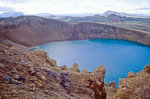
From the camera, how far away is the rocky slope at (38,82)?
19.5 feet

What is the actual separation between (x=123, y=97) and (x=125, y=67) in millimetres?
17654

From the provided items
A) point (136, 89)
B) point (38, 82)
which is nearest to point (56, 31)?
point (136, 89)

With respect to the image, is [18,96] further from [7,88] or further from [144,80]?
[144,80]

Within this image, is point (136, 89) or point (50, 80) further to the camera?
point (136, 89)

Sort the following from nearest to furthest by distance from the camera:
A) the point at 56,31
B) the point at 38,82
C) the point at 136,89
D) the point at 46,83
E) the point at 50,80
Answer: the point at 38,82, the point at 46,83, the point at 50,80, the point at 136,89, the point at 56,31

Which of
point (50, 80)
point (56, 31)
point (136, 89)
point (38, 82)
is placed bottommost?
point (136, 89)

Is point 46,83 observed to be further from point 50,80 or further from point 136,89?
point 136,89

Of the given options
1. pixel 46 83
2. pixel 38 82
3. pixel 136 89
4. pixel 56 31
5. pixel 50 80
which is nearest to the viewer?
pixel 38 82

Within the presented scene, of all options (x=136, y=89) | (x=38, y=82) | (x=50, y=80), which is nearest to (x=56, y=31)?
(x=50, y=80)

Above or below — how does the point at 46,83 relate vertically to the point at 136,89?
above

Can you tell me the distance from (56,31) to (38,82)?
5011cm

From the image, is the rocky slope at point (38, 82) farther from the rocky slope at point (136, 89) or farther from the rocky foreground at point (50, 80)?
the rocky slope at point (136, 89)

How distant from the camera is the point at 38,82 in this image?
7.88 m

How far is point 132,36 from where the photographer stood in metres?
53.3
